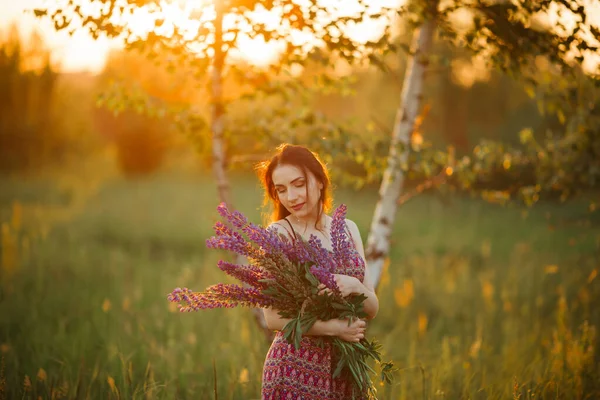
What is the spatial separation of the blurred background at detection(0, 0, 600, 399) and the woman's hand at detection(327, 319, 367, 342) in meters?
0.84

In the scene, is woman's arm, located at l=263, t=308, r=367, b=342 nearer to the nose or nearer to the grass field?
the nose

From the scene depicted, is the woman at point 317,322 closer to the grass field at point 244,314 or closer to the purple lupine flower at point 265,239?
the purple lupine flower at point 265,239

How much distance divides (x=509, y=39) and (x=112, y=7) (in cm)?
297

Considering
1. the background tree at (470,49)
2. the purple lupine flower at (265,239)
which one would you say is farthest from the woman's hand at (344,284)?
the background tree at (470,49)

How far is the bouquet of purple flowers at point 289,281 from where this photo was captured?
2.37 metres

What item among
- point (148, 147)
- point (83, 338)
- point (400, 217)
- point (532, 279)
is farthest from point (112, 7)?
point (148, 147)

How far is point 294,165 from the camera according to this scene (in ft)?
8.72

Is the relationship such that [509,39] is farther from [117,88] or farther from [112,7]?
[117,88]

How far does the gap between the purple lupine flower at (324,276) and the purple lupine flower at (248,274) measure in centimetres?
28

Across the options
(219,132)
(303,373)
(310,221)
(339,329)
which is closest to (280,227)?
(310,221)

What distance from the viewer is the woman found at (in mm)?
2473

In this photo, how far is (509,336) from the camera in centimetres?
614

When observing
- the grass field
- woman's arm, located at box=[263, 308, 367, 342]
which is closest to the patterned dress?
woman's arm, located at box=[263, 308, 367, 342]

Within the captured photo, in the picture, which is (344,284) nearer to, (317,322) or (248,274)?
(317,322)
